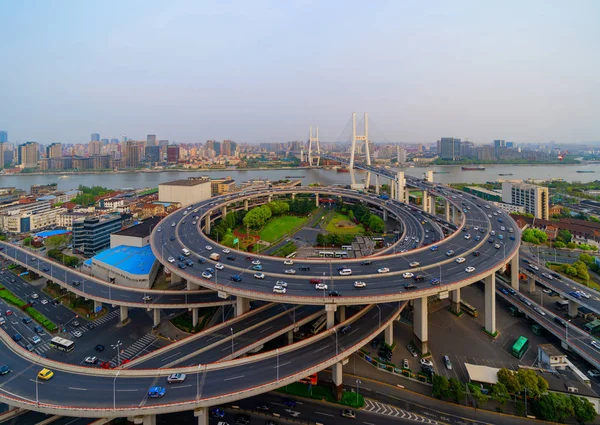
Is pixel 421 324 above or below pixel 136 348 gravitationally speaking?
above

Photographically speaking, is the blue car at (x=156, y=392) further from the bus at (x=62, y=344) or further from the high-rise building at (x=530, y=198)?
the high-rise building at (x=530, y=198)

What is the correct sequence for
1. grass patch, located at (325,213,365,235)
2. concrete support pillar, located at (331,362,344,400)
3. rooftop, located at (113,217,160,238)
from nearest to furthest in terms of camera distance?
concrete support pillar, located at (331,362,344,400) < rooftop, located at (113,217,160,238) < grass patch, located at (325,213,365,235)

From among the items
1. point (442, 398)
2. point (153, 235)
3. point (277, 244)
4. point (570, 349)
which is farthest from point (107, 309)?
point (570, 349)

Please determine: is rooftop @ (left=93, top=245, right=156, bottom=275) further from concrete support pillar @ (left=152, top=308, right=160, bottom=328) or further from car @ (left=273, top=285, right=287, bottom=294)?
car @ (left=273, top=285, right=287, bottom=294)

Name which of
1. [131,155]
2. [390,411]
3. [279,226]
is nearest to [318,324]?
[390,411]

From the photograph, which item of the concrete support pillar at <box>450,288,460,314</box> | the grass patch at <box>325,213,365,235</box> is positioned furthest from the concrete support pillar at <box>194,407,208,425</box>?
the grass patch at <box>325,213,365,235</box>

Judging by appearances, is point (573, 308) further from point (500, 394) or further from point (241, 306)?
point (241, 306)

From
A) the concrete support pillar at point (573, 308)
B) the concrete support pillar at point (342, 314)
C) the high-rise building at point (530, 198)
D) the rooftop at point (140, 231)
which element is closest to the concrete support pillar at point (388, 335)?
the concrete support pillar at point (342, 314)
